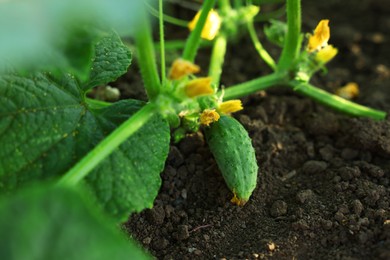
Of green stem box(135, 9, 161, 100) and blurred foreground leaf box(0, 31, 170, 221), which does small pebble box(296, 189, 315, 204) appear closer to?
blurred foreground leaf box(0, 31, 170, 221)

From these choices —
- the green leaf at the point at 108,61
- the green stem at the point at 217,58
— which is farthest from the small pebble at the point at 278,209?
the green leaf at the point at 108,61

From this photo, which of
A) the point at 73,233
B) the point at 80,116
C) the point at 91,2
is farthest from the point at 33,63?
the point at 73,233

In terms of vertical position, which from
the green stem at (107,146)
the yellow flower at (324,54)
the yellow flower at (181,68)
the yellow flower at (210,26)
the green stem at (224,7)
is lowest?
the yellow flower at (324,54)

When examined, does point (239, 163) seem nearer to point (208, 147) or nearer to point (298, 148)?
point (208, 147)

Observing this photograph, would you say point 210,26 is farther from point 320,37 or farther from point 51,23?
point 51,23

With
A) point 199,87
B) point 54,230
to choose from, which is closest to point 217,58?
point 199,87

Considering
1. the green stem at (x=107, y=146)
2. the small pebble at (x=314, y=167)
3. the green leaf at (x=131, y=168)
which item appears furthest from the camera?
the small pebble at (x=314, y=167)

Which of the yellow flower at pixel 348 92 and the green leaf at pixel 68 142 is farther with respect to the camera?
the yellow flower at pixel 348 92

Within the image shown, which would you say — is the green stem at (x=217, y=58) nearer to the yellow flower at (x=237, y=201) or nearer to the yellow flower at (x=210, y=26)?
the yellow flower at (x=210, y=26)
